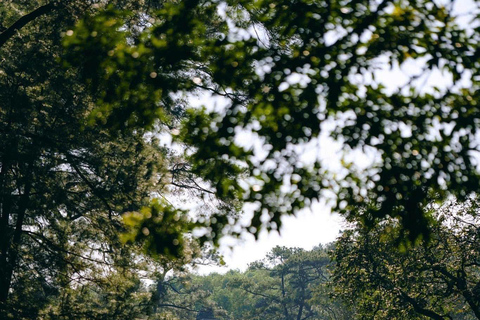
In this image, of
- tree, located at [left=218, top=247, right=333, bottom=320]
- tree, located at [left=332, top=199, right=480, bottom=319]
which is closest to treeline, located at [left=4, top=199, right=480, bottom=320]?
tree, located at [left=332, top=199, right=480, bottom=319]

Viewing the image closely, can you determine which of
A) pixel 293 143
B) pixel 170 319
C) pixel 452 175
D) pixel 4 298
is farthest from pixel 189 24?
pixel 170 319

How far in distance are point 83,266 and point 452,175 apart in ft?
31.8

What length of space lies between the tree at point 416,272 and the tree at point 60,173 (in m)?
Result: 8.53

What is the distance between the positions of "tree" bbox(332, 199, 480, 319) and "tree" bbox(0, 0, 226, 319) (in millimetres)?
8527

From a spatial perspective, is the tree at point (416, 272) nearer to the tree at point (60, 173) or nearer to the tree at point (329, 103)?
the tree at point (60, 173)

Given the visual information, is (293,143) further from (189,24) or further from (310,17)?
(189,24)

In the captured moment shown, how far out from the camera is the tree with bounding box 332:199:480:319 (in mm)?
16438

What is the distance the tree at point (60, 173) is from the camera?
9922 millimetres

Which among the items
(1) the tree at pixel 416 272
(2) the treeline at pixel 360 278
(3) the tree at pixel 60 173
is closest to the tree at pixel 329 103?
(2) the treeline at pixel 360 278

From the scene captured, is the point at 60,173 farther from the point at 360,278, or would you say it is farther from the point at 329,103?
the point at 360,278

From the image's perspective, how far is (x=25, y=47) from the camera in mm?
10016

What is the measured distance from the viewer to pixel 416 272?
17.4 metres

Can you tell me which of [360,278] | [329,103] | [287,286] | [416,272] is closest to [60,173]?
[329,103]

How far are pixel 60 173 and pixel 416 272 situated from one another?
13300 millimetres
